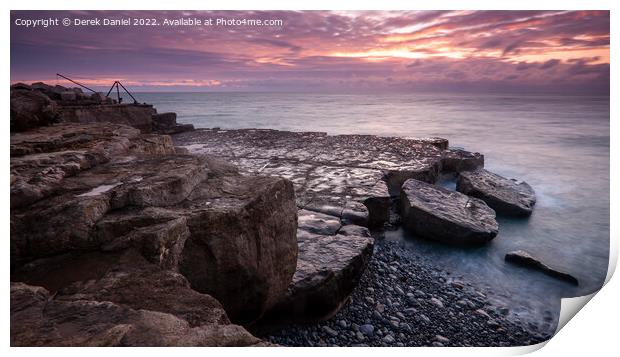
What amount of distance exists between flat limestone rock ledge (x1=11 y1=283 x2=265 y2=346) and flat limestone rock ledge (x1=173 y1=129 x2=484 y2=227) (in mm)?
2482

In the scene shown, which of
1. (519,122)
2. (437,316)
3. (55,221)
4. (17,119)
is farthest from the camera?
(519,122)

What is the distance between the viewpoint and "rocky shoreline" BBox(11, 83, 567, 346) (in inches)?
60.4

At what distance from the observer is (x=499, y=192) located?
17.7 feet

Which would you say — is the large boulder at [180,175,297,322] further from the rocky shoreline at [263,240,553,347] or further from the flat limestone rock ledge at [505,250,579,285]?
the flat limestone rock ledge at [505,250,579,285]

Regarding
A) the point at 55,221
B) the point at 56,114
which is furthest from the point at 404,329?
the point at 56,114

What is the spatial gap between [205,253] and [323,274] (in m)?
1.04

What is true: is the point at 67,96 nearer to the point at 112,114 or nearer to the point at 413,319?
the point at 112,114

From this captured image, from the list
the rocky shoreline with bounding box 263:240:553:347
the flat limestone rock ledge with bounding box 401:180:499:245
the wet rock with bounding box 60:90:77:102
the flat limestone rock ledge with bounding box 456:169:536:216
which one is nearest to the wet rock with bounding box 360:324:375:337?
the rocky shoreline with bounding box 263:240:553:347

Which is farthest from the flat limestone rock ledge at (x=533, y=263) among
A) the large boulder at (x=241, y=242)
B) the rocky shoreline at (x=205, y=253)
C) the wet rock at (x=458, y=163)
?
the wet rock at (x=458, y=163)

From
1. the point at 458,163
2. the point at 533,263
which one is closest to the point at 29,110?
the point at 533,263

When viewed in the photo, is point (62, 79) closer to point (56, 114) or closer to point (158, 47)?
point (56, 114)

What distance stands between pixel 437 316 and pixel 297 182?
247 cm

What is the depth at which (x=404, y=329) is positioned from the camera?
272 cm

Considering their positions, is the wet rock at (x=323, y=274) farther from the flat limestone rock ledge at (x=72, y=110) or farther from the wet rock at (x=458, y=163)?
the wet rock at (x=458, y=163)
